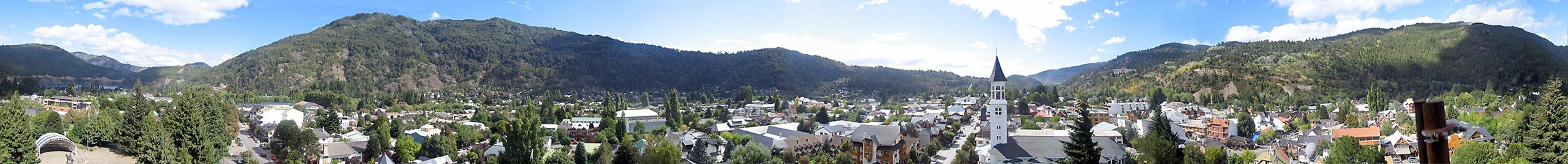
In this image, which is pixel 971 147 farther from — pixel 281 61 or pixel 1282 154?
pixel 281 61

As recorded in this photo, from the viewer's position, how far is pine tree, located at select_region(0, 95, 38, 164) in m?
11.8

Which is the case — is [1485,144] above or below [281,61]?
below

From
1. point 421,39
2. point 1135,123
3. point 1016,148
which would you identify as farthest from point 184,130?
point 421,39

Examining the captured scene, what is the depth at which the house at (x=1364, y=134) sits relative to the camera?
2050cm

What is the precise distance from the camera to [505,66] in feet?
222

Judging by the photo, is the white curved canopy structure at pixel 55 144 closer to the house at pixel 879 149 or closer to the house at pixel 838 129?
the house at pixel 879 149

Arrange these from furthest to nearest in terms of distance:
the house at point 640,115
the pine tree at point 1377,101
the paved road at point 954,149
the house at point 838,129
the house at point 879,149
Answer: the house at point 640,115, the pine tree at point 1377,101, the house at point 838,129, the paved road at point 954,149, the house at point 879,149

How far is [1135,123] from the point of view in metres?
29.9

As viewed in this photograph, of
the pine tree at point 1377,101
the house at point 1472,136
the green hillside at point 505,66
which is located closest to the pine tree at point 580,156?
the house at point 1472,136

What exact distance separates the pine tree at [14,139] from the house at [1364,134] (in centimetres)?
2595

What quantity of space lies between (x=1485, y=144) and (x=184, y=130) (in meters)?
22.8

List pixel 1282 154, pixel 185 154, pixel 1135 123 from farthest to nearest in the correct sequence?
pixel 1135 123 → pixel 1282 154 → pixel 185 154

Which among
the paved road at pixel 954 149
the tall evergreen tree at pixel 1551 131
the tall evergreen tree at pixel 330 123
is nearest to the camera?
the tall evergreen tree at pixel 1551 131

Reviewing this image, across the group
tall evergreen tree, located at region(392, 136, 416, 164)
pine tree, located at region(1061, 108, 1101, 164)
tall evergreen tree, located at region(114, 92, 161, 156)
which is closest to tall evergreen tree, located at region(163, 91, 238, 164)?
tall evergreen tree, located at region(114, 92, 161, 156)
